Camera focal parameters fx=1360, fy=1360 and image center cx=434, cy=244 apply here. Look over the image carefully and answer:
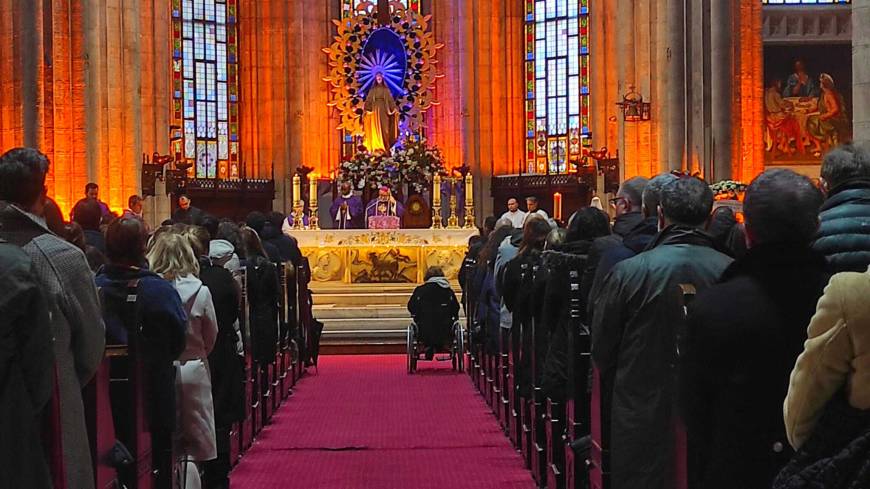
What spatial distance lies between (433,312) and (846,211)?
10685 mm

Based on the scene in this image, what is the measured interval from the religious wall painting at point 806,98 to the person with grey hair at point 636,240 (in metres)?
21.2

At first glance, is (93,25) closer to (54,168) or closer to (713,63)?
(54,168)

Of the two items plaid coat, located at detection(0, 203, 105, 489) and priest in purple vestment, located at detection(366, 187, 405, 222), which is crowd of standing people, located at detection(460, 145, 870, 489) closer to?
plaid coat, located at detection(0, 203, 105, 489)

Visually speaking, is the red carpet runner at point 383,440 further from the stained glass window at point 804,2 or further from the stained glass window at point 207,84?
the stained glass window at point 207,84

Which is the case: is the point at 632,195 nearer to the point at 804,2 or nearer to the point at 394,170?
the point at 394,170

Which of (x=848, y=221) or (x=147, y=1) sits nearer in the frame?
(x=848, y=221)

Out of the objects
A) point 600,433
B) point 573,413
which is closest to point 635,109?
point 573,413

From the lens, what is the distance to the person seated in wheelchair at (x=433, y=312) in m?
15.2

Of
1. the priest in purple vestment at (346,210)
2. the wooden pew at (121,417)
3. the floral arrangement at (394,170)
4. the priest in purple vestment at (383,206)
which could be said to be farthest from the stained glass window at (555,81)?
the wooden pew at (121,417)

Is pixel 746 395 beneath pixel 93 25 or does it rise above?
beneath

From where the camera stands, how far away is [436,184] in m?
21.9

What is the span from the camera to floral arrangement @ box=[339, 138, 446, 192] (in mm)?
22219

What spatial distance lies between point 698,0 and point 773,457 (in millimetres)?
17129

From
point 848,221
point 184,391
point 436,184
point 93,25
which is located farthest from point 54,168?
point 848,221
